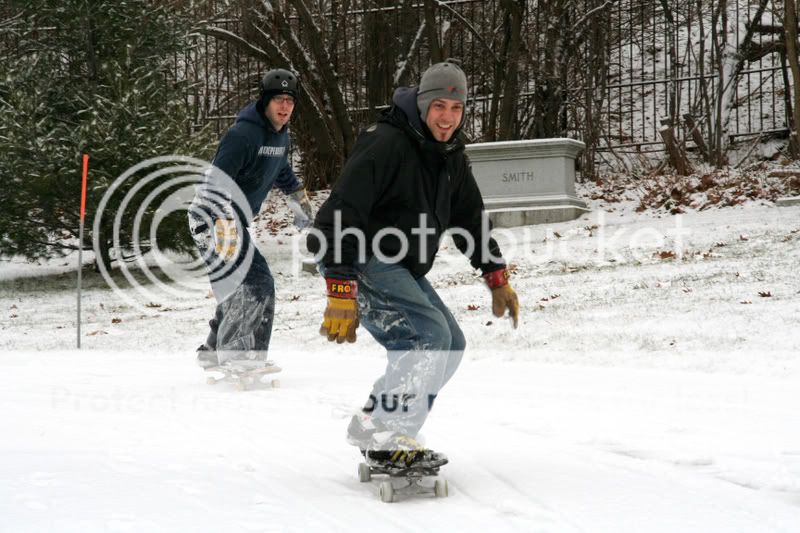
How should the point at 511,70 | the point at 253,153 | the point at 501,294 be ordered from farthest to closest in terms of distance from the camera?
the point at 511,70
the point at 253,153
the point at 501,294

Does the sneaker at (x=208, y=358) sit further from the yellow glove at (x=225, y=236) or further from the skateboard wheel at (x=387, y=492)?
the skateboard wheel at (x=387, y=492)

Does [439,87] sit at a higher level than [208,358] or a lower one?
higher

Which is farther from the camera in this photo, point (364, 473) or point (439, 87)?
point (364, 473)

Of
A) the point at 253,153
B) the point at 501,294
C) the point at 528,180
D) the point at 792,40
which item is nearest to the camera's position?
the point at 501,294

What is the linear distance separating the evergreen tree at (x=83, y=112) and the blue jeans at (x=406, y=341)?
1276cm

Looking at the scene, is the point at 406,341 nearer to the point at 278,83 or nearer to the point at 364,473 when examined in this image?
the point at 364,473

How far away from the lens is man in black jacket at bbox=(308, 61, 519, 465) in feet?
11.2

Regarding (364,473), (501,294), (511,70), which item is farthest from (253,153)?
(511,70)

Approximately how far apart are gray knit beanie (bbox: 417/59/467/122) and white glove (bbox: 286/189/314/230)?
320 cm

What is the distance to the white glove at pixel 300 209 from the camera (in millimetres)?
6648

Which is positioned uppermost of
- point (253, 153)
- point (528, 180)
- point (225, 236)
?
point (528, 180)

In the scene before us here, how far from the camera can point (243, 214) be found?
6305 millimetres

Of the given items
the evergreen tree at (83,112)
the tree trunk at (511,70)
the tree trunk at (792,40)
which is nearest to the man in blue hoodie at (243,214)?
the evergreen tree at (83,112)

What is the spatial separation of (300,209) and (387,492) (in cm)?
361
